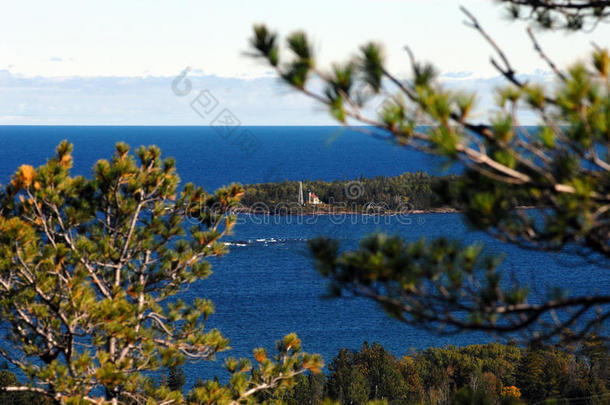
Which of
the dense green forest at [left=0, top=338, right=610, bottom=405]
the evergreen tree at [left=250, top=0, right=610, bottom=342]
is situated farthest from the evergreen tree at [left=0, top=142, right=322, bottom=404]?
the dense green forest at [left=0, top=338, right=610, bottom=405]

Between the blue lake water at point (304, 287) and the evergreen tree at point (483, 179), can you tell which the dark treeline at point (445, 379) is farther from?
the evergreen tree at point (483, 179)

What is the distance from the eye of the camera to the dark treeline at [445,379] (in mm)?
33531

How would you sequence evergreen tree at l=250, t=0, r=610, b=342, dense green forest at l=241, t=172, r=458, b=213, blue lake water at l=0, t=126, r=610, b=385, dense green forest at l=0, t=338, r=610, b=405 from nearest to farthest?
evergreen tree at l=250, t=0, r=610, b=342
dense green forest at l=0, t=338, r=610, b=405
blue lake water at l=0, t=126, r=610, b=385
dense green forest at l=241, t=172, r=458, b=213

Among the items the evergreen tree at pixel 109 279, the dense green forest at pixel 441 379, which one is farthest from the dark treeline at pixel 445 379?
the evergreen tree at pixel 109 279

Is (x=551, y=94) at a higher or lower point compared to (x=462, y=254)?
higher

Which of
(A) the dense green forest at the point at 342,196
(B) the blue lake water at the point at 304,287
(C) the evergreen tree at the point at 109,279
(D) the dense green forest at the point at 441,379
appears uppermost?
(A) the dense green forest at the point at 342,196

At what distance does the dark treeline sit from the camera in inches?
1320

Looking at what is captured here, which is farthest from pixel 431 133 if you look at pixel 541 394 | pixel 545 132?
pixel 541 394

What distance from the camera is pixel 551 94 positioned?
12.0 feet

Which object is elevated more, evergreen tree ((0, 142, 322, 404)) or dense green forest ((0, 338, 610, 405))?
evergreen tree ((0, 142, 322, 404))

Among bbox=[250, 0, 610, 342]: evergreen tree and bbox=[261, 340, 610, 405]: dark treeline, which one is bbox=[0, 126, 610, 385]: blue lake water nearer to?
bbox=[261, 340, 610, 405]: dark treeline

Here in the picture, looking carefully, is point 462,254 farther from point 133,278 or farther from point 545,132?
point 133,278

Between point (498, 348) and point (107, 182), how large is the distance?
38.1 m

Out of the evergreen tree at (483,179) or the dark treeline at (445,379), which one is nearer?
the evergreen tree at (483,179)
